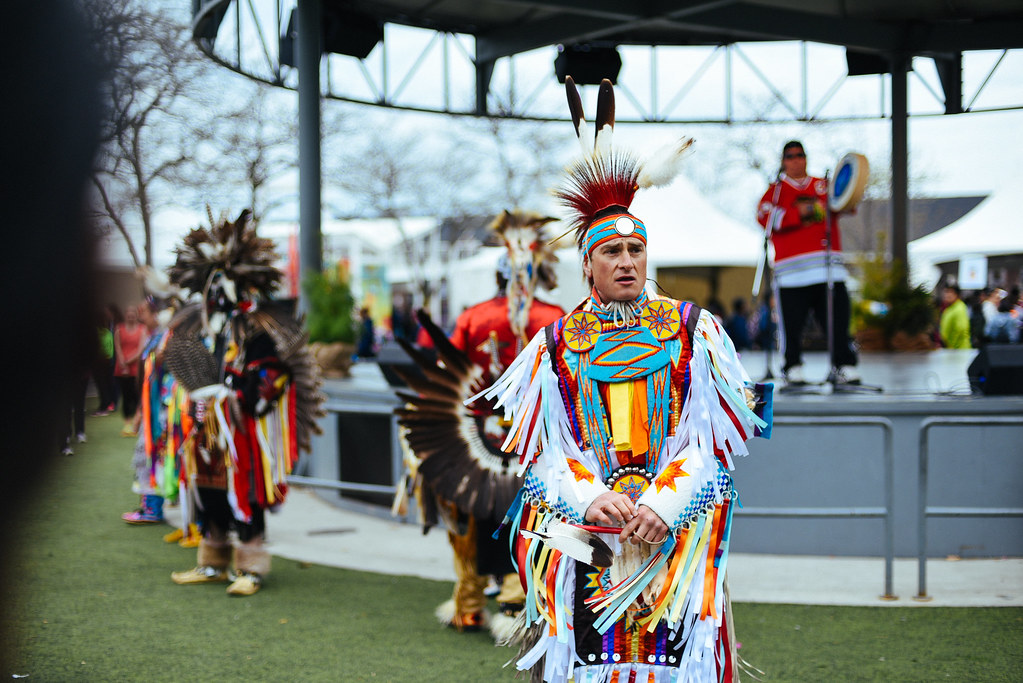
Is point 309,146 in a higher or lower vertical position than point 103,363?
higher

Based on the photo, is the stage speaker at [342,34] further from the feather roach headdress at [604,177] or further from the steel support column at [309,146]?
the feather roach headdress at [604,177]

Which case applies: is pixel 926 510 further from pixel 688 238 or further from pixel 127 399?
pixel 688 238

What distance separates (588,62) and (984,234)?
1106 cm

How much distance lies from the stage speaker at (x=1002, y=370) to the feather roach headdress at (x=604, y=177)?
12.7 feet

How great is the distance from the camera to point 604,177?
276 centimetres

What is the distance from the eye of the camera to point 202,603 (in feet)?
16.5

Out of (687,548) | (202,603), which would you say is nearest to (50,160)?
(687,548)

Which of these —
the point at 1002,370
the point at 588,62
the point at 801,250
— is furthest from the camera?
the point at 588,62

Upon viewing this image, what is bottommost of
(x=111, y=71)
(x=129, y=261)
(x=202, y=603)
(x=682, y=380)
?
(x=202, y=603)

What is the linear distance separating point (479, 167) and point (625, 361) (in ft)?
80.7

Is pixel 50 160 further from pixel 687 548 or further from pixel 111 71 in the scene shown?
pixel 687 548

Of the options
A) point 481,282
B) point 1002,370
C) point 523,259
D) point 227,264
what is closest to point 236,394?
point 227,264

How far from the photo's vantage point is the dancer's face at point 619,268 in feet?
8.61

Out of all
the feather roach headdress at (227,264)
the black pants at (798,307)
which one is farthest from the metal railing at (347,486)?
the black pants at (798,307)
